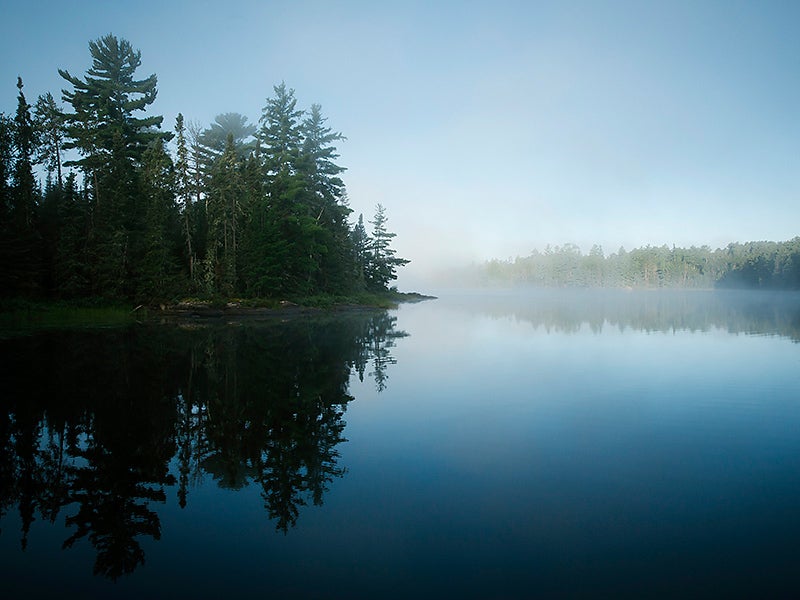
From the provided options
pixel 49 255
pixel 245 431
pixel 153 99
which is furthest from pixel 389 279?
pixel 245 431

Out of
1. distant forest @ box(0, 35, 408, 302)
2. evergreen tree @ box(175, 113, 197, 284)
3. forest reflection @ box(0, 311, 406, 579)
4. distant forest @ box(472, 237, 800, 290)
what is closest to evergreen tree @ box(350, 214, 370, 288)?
distant forest @ box(0, 35, 408, 302)

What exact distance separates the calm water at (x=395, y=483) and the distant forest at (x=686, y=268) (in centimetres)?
16333

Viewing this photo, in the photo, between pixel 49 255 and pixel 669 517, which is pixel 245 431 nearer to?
pixel 669 517

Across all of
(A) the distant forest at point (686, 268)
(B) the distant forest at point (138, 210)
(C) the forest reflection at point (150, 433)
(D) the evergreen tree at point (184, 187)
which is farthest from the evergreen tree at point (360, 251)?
(A) the distant forest at point (686, 268)

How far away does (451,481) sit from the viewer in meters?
6.83

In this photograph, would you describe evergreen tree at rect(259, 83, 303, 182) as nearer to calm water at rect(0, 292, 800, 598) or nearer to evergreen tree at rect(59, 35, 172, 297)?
evergreen tree at rect(59, 35, 172, 297)

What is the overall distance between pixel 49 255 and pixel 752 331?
4729 cm

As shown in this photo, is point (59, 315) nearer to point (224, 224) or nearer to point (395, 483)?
point (224, 224)

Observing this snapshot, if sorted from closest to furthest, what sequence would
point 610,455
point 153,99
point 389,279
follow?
point 610,455 → point 153,99 → point 389,279

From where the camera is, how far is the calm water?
4.55 m

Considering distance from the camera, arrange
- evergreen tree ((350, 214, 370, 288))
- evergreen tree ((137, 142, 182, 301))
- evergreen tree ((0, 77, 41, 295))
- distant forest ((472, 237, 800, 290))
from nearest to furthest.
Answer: evergreen tree ((0, 77, 41, 295)) → evergreen tree ((137, 142, 182, 301)) → evergreen tree ((350, 214, 370, 288)) → distant forest ((472, 237, 800, 290))

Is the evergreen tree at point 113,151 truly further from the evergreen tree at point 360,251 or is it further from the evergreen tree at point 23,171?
the evergreen tree at point 360,251

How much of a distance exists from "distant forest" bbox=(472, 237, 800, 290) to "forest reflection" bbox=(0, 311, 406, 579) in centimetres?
16684

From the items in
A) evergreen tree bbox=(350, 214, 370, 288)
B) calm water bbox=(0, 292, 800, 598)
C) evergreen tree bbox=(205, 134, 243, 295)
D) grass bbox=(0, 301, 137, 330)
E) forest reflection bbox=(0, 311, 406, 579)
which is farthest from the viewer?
evergreen tree bbox=(350, 214, 370, 288)
